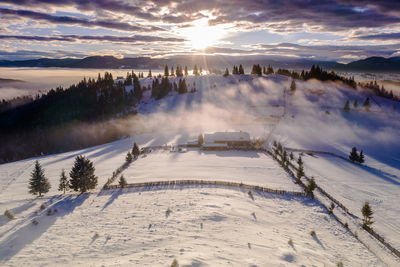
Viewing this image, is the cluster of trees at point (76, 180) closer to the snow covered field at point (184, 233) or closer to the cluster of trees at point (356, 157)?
the snow covered field at point (184, 233)

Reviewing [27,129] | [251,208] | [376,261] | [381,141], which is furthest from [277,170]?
[27,129]

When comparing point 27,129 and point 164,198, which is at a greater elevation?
point 164,198

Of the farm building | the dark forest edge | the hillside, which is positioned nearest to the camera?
the hillside

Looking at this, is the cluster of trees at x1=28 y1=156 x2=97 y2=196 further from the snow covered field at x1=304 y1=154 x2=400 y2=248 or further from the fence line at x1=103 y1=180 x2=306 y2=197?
the snow covered field at x1=304 y1=154 x2=400 y2=248

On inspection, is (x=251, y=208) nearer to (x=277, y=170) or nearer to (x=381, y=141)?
(x=277, y=170)

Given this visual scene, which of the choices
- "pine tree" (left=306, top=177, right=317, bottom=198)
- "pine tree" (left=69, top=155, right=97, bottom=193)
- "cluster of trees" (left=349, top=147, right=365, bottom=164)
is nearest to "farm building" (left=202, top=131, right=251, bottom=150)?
"cluster of trees" (left=349, top=147, right=365, bottom=164)

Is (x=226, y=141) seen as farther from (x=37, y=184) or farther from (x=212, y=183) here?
(x=37, y=184)
